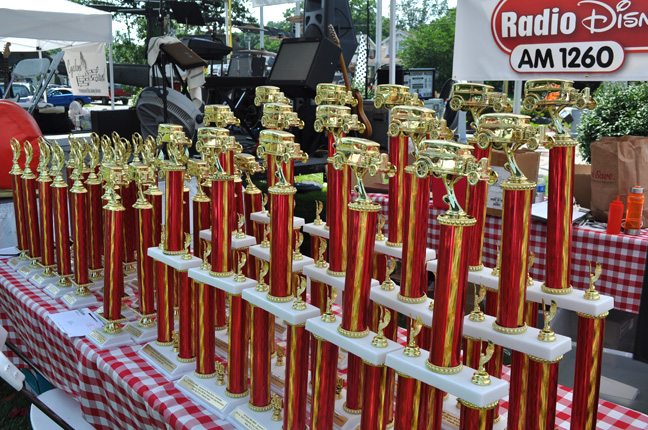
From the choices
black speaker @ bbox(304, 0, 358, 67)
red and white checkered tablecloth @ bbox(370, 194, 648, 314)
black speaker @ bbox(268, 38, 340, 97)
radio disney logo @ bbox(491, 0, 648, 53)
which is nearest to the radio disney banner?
radio disney logo @ bbox(491, 0, 648, 53)

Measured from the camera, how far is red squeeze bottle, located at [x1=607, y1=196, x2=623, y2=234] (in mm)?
2139

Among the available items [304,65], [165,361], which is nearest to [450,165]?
[165,361]

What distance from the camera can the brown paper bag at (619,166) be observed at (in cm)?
220

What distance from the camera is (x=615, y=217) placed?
2.15 meters

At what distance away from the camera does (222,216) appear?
3.38 ft

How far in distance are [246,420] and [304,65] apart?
373 cm

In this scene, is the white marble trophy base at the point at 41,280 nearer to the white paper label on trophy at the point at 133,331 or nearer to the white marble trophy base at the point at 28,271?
the white marble trophy base at the point at 28,271

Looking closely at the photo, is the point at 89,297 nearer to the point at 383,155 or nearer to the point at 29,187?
the point at 29,187

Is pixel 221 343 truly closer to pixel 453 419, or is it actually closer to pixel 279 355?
pixel 279 355

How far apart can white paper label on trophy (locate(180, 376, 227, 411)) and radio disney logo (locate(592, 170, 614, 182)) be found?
1.87m

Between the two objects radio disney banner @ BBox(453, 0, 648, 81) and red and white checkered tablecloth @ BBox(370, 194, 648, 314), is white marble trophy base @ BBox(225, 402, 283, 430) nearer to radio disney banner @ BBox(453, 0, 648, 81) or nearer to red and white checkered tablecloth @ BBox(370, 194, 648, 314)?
red and white checkered tablecloth @ BBox(370, 194, 648, 314)

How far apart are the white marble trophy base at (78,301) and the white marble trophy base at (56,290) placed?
1.1 inches

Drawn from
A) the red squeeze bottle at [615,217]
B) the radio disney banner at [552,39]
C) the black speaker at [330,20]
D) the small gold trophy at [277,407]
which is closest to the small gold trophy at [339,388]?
the small gold trophy at [277,407]

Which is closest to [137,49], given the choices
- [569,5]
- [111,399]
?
[569,5]
